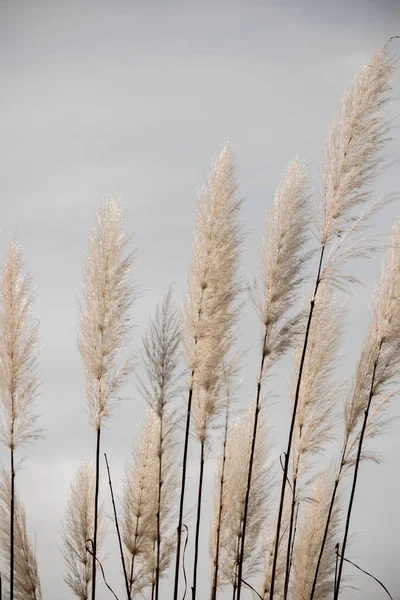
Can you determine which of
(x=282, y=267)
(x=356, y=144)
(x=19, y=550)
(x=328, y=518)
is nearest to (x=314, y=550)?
(x=328, y=518)

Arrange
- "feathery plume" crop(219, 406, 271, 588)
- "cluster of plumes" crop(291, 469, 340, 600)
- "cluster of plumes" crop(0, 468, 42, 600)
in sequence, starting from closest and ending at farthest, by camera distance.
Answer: "cluster of plumes" crop(0, 468, 42, 600)
"feathery plume" crop(219, 406, 271, 588)
"cluster of plumes" crop(291, 469, 340, 600)

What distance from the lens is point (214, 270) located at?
13.0 ft

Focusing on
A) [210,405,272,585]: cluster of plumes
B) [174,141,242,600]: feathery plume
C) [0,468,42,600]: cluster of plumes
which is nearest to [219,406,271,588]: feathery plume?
[210,405,272,585]: cluster of plumes

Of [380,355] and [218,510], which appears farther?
[218,510]

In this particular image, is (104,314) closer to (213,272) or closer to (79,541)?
(213,272)

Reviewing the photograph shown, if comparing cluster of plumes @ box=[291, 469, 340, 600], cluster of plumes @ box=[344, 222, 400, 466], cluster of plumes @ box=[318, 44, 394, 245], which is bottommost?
cluster of plumes @ box=[291, 469, 340, 600]

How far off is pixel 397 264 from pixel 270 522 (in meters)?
1.88

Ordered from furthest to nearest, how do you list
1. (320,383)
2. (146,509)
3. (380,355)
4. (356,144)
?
(146,509), (320,383), (380,355), (356,144)

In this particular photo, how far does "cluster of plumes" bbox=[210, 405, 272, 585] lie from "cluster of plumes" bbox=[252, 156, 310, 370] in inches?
33.7

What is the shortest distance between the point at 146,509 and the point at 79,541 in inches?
19.0

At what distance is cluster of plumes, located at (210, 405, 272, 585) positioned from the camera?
4.44 meters

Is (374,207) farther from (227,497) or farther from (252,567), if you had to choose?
(252,567)

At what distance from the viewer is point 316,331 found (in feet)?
14.5

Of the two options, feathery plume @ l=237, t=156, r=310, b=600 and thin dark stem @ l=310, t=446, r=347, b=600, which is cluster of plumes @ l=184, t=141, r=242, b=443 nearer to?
feathery plume @ l=237, t=156, r=310, b=600
